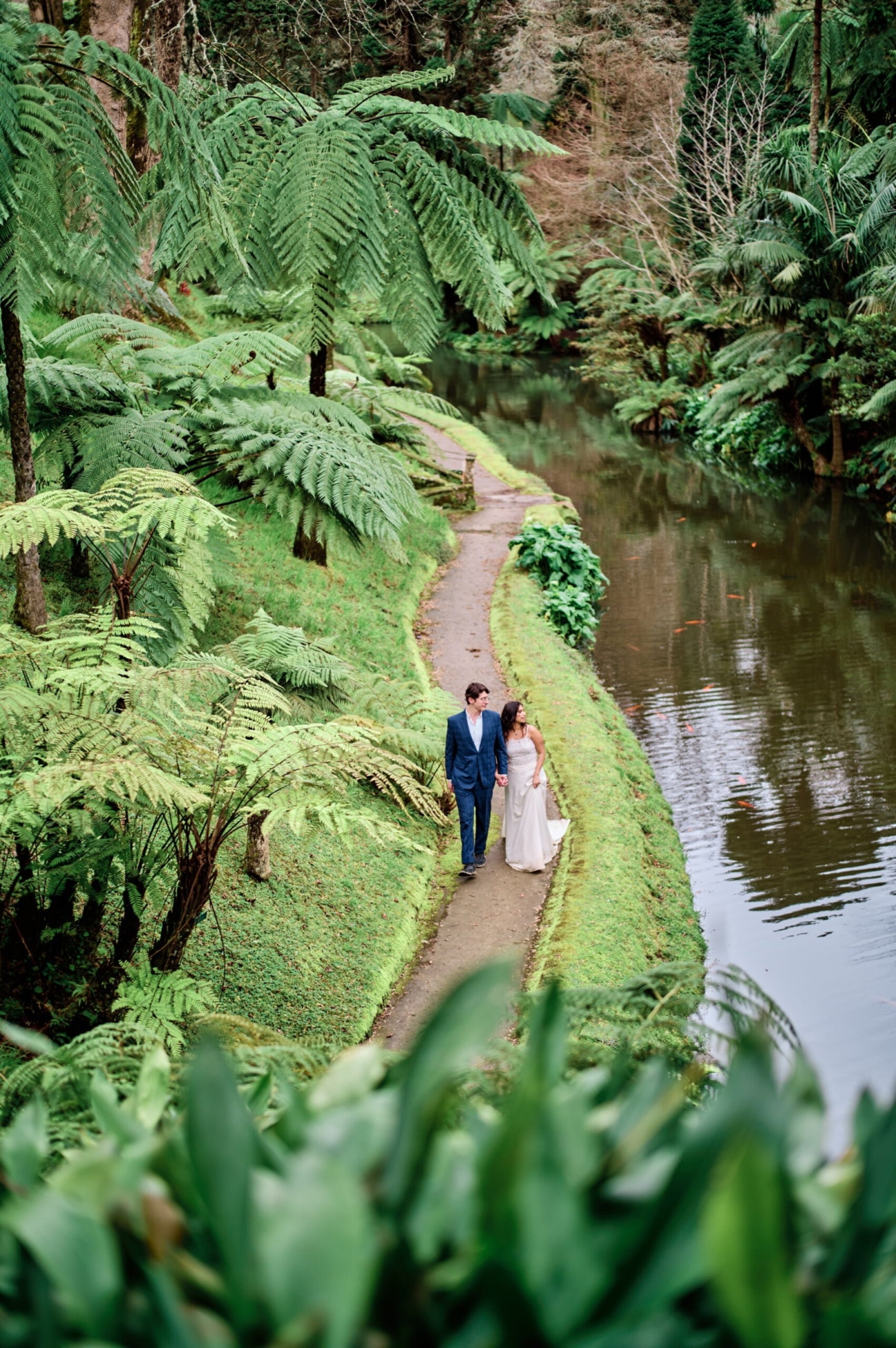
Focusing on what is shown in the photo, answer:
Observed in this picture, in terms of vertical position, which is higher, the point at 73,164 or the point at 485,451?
the point at 485,451

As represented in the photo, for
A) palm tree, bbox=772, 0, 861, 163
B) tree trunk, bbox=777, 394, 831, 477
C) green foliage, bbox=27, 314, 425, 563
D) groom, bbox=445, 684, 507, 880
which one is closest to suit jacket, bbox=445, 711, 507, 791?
groom, bbox=445, 684, 507, 880

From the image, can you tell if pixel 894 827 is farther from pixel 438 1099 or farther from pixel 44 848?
pixel 438 1099

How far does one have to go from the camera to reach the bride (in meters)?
7.12

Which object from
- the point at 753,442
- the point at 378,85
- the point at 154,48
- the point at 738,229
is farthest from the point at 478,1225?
the point at 753,442

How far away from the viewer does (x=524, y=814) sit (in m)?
7.14

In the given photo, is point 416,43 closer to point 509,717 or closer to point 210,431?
point 210,431

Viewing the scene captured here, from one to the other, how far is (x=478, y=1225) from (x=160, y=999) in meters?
3.13

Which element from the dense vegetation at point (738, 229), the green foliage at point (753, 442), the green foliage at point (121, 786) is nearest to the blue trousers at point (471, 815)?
the green foliage at point (121, 786)

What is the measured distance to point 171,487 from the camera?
4848 millimetres

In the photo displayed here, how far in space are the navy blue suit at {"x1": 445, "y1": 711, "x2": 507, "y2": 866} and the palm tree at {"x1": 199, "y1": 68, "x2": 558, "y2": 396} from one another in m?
2.68

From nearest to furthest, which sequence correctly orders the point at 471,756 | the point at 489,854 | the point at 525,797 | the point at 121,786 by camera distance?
1. the point at 121,786
2. the point at 471,756
3. the point at 525,797
4. the point at 489,854

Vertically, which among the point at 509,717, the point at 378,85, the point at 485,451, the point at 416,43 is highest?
the point at 416,43

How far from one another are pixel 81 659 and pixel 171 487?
1.00m

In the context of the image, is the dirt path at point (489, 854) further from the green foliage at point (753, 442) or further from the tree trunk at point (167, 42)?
the green foliage at point (753, 442)
